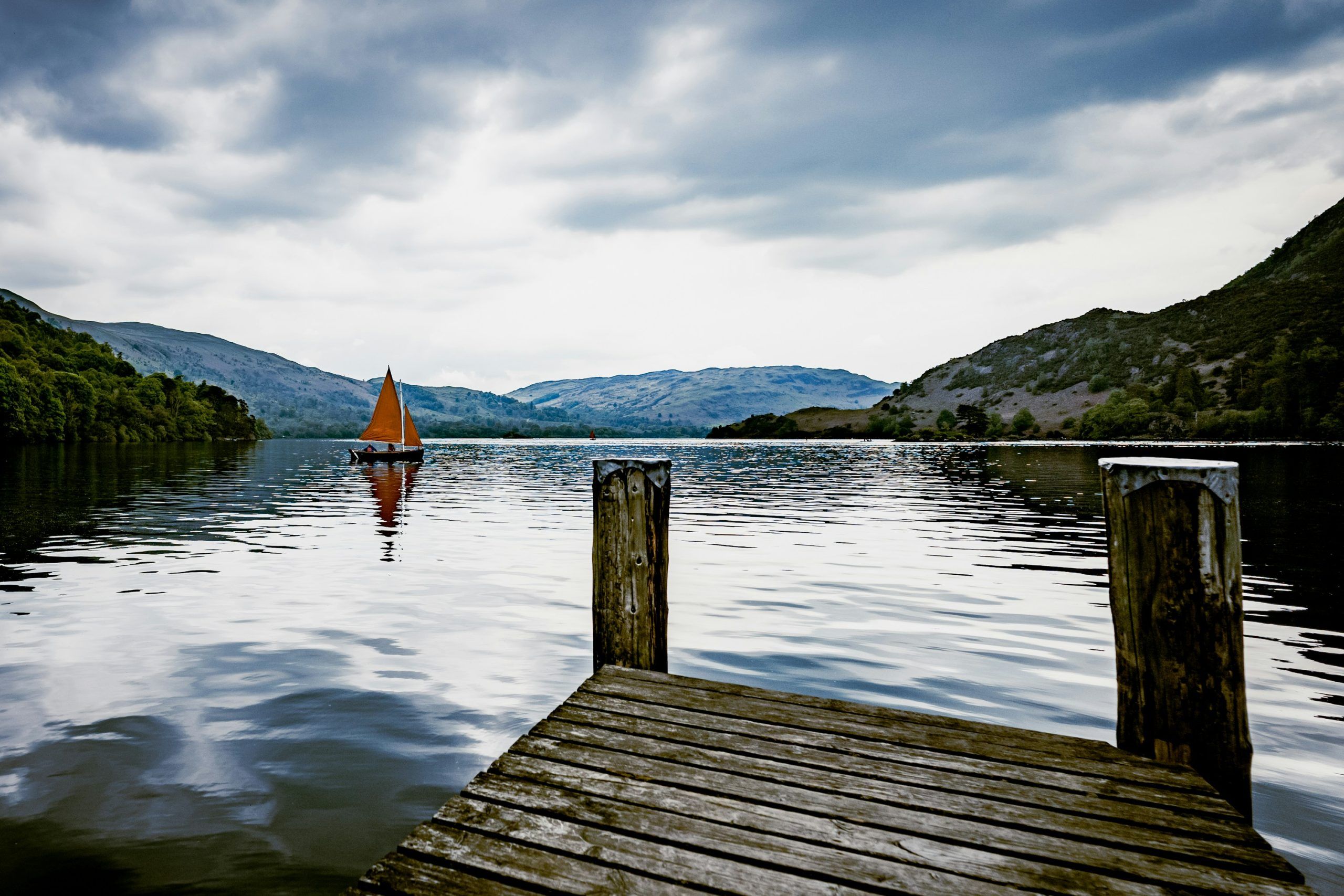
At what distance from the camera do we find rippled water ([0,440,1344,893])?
17.3 feet

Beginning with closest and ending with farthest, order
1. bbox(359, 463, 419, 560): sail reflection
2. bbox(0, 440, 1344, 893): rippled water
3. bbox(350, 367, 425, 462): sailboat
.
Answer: bbox(0, 440, 1344, 893): rippled water < bbox(359, 463, 419, 560): sail reflection < bbox(350, 367, 425, 462): sailboat

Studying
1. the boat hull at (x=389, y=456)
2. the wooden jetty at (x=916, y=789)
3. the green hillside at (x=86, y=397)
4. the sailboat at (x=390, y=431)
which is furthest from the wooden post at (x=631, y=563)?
the green hillside at (x=86, y=397)

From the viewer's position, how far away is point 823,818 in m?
3.88

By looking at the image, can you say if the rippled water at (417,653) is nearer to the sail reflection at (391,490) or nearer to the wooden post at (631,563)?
the sail reflection at (391,490)

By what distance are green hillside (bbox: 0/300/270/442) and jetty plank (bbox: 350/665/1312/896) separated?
12889 centimetres

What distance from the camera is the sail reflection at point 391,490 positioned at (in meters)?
22.9

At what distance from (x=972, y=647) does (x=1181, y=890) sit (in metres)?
6.91

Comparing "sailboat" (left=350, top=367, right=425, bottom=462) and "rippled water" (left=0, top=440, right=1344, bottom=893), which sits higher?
"sailboat" (left=350, top=367, right=425, bottom=462)

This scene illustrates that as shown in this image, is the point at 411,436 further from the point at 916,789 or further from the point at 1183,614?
the point at 1183,614

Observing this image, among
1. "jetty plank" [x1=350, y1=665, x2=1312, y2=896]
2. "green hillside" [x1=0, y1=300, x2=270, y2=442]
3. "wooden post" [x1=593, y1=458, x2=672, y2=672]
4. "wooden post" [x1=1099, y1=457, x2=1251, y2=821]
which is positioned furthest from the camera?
"green hillside" [x1=0, y1=300, x2=270, y2=442]

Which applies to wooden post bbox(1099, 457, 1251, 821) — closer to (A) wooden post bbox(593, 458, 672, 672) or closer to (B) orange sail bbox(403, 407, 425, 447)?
(A) wooden post bbox(593, 458, 672, 672)

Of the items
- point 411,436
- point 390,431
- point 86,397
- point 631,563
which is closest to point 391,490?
point 390,431

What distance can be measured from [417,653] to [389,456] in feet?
210

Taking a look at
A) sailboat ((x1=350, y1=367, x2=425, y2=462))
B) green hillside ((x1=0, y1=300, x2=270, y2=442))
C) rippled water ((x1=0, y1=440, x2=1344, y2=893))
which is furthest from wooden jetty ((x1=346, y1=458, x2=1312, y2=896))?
green hillside ((x1=0, y1=300, x2=270, y2=442))
